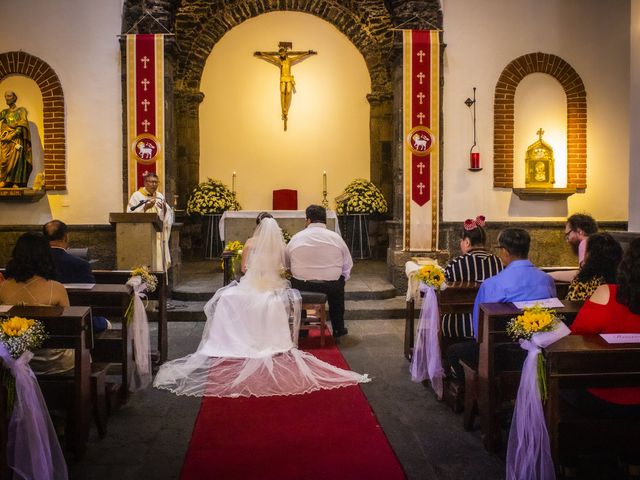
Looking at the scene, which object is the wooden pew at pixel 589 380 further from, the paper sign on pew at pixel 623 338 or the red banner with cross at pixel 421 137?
the red banner with cross at pixel 421 137

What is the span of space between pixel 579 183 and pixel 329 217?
356 cm

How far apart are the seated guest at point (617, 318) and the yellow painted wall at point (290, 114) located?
996 cm

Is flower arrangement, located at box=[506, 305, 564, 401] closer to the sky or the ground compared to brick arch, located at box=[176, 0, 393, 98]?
closer to the ground

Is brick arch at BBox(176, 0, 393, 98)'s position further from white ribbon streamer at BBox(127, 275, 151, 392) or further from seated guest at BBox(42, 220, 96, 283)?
white ribbon streamer at BBox(127, 275, 151, 392)

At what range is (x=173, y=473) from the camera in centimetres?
358

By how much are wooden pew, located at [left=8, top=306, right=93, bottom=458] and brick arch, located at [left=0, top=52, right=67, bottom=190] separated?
568 cm

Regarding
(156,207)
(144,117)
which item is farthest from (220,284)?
(144,117)

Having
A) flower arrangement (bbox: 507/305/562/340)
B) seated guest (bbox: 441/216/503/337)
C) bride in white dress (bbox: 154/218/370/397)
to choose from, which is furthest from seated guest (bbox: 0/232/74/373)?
seated guest (bbox: 441/216/503/337)

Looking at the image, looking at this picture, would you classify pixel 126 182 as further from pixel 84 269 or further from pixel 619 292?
pixel 619 292

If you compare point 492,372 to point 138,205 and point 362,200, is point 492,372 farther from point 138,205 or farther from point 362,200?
point 362,200

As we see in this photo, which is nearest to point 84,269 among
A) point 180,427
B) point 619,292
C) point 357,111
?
point 180,427

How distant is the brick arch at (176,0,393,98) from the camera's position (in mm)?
12297

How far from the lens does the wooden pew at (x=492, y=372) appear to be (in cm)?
381

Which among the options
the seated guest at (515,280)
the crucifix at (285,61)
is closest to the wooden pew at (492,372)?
the seated guest at (515,280)
